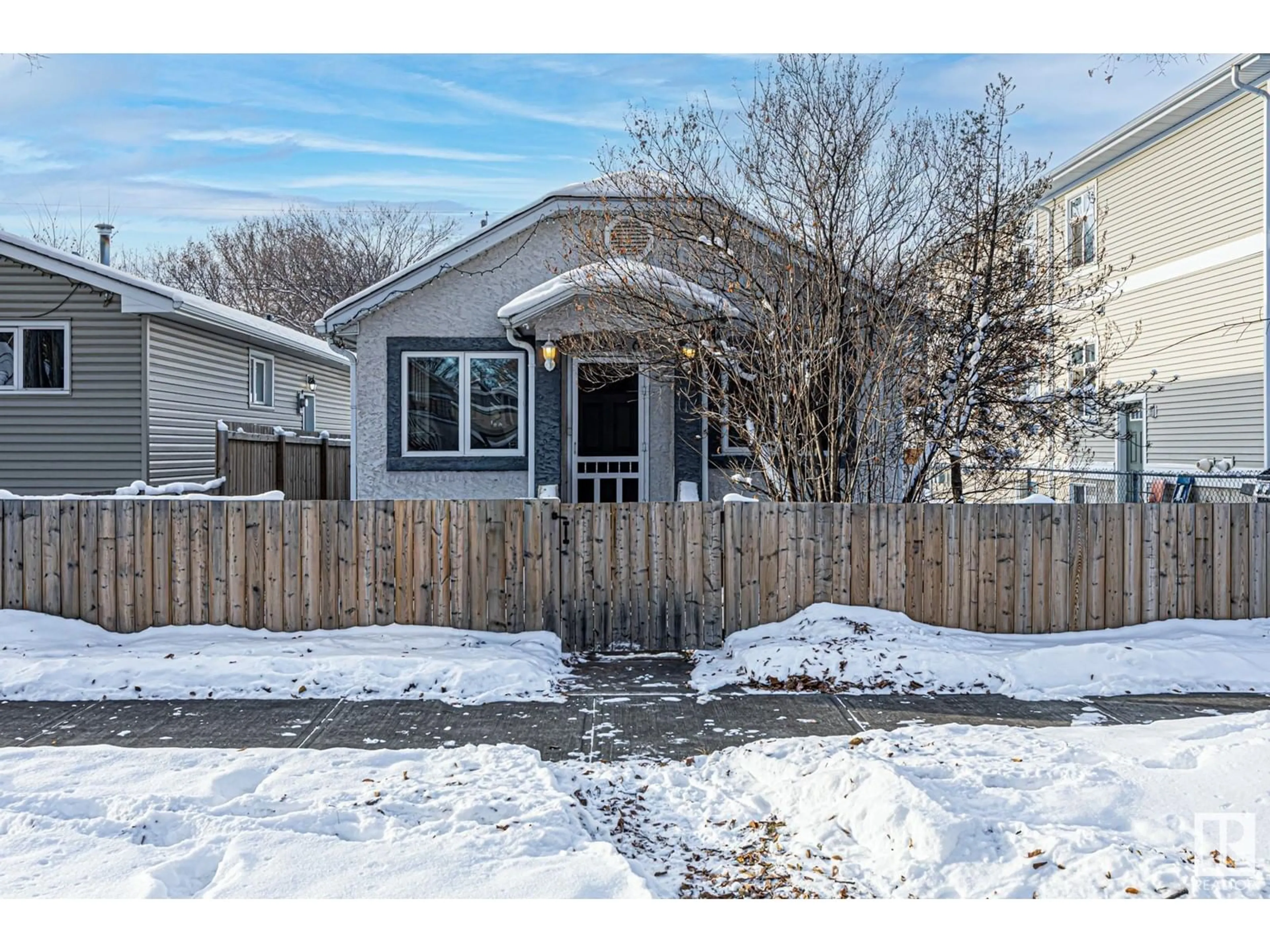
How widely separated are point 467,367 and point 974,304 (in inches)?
246

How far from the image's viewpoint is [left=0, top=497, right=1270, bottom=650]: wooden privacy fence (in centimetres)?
879

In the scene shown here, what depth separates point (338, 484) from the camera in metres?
22.0

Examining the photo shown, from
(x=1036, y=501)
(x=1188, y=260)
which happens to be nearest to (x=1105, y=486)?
(x=1188, y=260)

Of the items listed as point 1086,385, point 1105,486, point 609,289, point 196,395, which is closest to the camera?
point 609,289

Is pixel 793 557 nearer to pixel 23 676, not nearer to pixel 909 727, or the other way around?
pixel 909 727

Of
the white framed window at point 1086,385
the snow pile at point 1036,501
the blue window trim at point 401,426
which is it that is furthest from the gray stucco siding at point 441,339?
the white framed window at point 1086,385

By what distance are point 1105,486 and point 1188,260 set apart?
425 centimetres

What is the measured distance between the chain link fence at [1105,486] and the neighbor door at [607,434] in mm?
3788

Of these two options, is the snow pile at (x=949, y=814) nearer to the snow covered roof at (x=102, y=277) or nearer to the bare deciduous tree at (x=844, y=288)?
the bare deciduous tree at (x=844, y=288)

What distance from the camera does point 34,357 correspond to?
48.2 ft

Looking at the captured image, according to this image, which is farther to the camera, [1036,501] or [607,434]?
[607,434]

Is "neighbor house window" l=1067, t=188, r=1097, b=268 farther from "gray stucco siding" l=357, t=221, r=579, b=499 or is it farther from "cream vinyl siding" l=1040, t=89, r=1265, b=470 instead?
"gray stucco siding" l=357, t=221, r=579, b=499

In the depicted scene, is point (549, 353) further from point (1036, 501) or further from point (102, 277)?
point (102, 277)

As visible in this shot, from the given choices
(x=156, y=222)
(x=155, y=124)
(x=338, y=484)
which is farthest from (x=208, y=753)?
(x=156, y=222)
